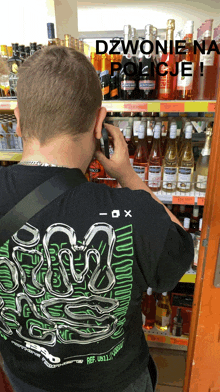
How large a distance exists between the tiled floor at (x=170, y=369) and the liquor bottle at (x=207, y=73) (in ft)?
5.69

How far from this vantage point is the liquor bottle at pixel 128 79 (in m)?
1.48

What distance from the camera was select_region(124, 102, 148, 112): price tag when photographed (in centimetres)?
128

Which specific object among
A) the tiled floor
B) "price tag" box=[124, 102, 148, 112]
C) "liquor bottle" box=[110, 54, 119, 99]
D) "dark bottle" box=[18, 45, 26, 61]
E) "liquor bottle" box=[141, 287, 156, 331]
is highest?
"dark bottle" box=[18, 45, 26, 61]

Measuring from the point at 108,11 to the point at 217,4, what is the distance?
2.00 meters

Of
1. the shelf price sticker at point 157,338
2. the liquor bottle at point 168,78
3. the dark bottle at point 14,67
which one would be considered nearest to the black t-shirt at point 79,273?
the liquor bottle at point 168,78

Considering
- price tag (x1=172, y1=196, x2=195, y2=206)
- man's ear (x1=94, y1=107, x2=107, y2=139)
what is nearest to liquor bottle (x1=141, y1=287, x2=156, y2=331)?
price tag (x1=172, y1=196, x2=195, y2=206)

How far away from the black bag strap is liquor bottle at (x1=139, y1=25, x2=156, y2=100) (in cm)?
102

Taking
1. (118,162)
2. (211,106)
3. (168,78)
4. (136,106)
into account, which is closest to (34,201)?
(118,162)

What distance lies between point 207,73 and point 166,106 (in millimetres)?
449

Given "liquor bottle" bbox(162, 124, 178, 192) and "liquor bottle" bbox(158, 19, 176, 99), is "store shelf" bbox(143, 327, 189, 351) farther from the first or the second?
"liquor bottle" bbox(158, 19, 176, 99)

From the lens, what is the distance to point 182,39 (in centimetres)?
145

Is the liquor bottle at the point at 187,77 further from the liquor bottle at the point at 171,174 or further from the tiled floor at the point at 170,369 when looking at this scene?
the tiled floor at the point at 170,369

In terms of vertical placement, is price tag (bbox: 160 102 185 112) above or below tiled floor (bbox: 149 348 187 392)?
above

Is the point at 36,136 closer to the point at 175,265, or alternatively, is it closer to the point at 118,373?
the point at 175,265
